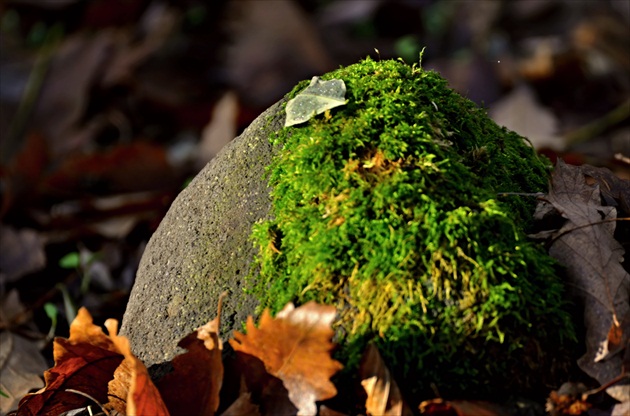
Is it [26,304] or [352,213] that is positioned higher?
[352,213]

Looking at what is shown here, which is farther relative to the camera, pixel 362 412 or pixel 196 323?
pixel 196 323

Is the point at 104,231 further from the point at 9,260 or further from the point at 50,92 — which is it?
the point at 50,92

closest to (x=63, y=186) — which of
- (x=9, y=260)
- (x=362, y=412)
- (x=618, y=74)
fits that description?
(x=9, y=260)

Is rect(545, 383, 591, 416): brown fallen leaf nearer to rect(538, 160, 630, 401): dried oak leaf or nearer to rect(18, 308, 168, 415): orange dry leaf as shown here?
rect(538, 160, 630, 401): dried oak leaf

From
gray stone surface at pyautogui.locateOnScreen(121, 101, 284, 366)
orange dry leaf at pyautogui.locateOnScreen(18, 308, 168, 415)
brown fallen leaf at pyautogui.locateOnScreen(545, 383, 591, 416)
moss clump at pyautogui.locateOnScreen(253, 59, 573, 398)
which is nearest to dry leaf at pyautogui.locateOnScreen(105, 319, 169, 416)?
orange dry leaf at pyautogui.locateOnScreen(18, 308, 168, 415)

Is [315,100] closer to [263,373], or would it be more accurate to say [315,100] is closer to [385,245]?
[385,245]

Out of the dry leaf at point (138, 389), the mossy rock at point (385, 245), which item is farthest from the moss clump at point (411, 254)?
the dry leaf at point (138, 389)

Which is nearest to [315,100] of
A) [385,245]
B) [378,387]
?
[385,245]
